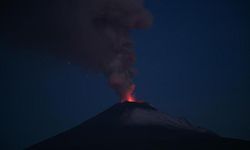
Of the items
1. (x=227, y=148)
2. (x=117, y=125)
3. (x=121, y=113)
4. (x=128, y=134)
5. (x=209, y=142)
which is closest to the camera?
(x=227, y=148)

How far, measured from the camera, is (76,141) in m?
44.2

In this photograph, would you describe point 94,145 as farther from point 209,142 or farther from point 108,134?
point 209,142

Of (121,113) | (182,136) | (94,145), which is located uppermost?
(121,113)

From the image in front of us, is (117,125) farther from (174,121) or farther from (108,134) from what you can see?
(174,121)

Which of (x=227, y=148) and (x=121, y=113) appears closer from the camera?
(x=227, y=148)

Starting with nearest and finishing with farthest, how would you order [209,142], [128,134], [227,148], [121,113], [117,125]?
[227,148] < [209,142] < [128,134] < [117,125] < [121,113]

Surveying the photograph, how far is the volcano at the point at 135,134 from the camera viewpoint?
39125 millimetres

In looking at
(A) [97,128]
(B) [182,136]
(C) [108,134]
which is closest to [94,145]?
(C) [108,134]

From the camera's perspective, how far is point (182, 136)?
139 feet

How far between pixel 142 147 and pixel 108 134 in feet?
25.0

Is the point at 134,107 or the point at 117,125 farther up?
the point at 134,107

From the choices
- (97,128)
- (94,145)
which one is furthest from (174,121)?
(94,145)

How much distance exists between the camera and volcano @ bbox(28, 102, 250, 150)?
39125mm

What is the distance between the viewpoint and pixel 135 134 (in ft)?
143
